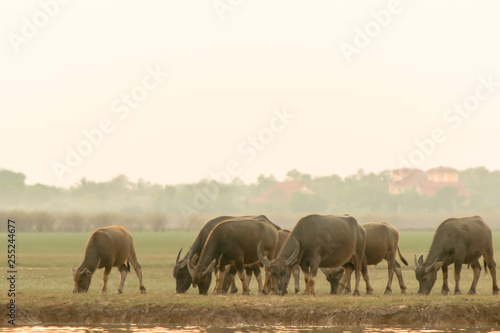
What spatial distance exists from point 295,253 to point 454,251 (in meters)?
4.25

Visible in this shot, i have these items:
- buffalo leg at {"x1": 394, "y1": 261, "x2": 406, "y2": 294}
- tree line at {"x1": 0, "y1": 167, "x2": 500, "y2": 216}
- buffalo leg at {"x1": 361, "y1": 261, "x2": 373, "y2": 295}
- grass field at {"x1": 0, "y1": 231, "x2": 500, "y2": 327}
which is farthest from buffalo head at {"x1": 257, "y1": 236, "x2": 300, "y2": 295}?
tree line at {"x1": 0, "y1": 167, "x2": 500, "y2": 216}

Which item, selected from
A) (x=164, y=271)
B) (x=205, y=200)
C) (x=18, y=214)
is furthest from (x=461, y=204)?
(x=164, y=271)

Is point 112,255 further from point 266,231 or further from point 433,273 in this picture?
point 433,273

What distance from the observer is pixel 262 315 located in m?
18.3

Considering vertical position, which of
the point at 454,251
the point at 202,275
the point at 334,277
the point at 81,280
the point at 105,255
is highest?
the point at 454,251

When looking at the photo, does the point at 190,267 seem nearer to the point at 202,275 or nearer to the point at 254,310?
the point at 202,275

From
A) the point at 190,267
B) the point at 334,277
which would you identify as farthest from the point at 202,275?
the point at 334,277

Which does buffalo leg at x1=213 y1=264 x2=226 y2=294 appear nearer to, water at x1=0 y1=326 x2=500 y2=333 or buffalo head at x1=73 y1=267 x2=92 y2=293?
buffalo head at x1=73 y1=267 x2=92 y2=293

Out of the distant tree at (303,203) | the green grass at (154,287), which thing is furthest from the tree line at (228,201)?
the green grass at (154,287)

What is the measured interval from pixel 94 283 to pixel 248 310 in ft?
31.2

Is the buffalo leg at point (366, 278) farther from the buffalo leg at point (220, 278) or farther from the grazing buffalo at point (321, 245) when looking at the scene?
the buffalo leg at point (220, 278)

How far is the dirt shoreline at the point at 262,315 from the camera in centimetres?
1805

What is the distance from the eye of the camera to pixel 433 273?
68.8 feet

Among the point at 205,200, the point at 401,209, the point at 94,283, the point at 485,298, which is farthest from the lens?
the point at 401,209
